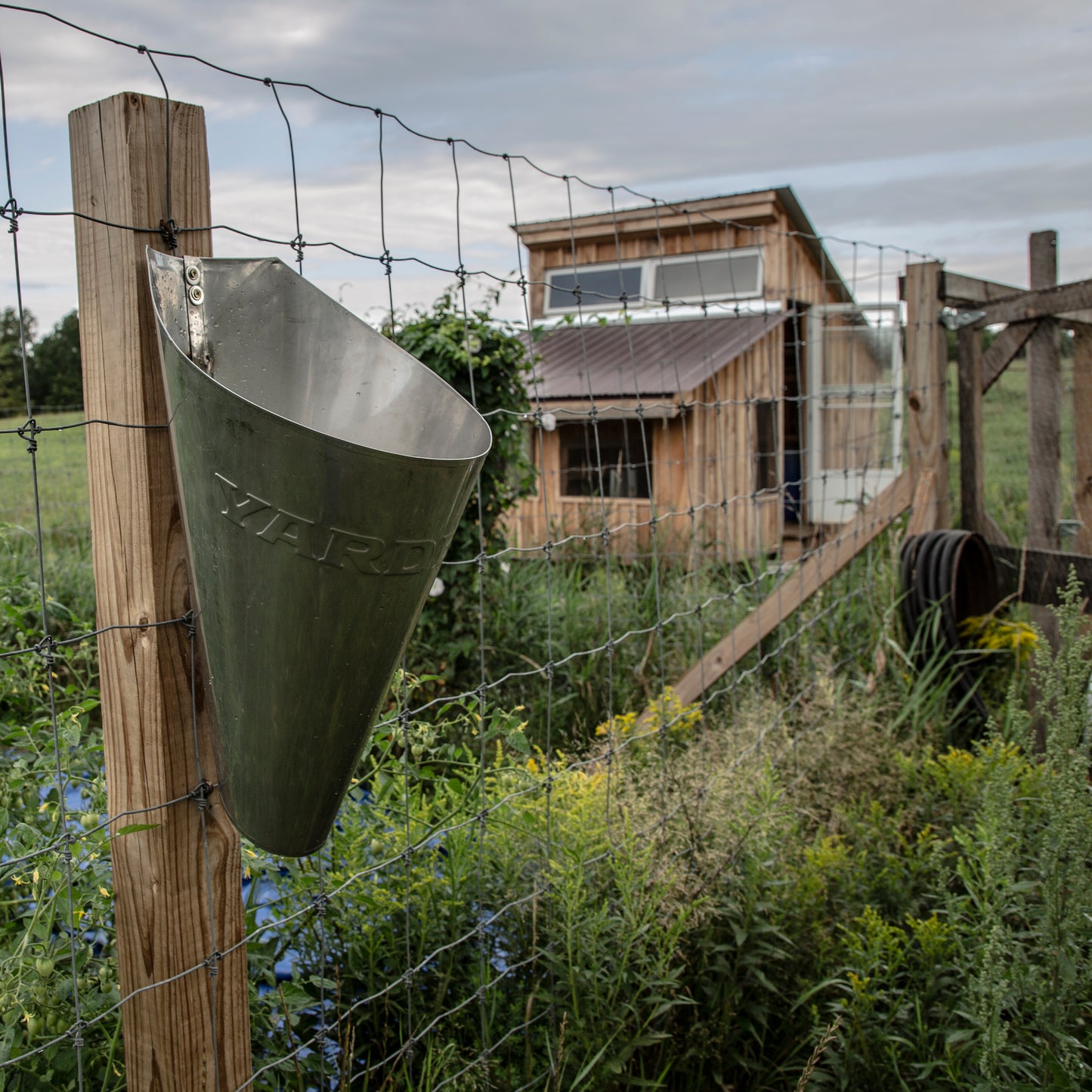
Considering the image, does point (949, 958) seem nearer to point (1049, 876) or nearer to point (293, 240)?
point (1049, 876)

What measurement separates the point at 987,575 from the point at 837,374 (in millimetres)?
7873

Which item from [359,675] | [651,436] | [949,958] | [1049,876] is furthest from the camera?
[651,436]

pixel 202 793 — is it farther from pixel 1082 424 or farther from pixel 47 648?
pixel 1082 424

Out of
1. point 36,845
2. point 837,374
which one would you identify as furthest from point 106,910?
point 837,374

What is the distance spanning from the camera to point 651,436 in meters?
10.2

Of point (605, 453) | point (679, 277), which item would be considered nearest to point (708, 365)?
point (605, 453)

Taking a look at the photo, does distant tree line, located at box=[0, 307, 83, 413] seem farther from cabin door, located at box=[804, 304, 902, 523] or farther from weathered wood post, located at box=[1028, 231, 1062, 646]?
weathered wood post, located at box=[1028, 231, 1062, 646]

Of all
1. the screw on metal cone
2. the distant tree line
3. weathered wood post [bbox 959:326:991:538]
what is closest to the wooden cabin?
weathered wood post [bbox 959:326:991:538]

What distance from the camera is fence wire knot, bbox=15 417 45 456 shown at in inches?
47.9

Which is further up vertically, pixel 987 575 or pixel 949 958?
pixel 987 575

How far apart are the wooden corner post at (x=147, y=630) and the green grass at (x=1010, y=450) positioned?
4542 millimetres

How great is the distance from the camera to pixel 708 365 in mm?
9336

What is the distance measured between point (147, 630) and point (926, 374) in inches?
180

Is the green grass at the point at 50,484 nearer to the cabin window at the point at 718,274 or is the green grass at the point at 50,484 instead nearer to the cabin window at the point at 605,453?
the cabin window at the point at 605,453
